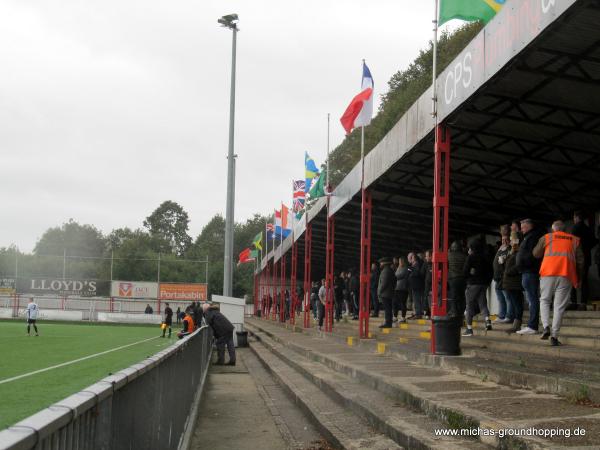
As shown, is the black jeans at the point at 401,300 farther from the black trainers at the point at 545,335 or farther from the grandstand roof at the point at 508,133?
the black trainers at the point at 545,335

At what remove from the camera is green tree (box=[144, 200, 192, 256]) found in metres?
145

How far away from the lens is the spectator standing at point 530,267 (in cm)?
946

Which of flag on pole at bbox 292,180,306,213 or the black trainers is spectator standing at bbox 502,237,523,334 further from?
flag on pole at bbox 292,180,306,213

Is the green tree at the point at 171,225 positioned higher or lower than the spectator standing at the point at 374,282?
higher

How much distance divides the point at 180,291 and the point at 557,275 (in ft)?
155

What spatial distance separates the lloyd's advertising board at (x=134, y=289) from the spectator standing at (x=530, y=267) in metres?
46.7

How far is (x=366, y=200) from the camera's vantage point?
52.8ft

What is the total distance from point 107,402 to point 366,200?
14004mm

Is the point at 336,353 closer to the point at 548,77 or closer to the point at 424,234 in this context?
the point at 548,77

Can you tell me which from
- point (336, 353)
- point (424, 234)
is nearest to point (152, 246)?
point (424, 234)

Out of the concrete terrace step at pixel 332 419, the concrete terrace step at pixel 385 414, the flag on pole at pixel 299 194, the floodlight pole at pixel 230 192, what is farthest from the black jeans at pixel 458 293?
the flag on pole at pixel 299 194

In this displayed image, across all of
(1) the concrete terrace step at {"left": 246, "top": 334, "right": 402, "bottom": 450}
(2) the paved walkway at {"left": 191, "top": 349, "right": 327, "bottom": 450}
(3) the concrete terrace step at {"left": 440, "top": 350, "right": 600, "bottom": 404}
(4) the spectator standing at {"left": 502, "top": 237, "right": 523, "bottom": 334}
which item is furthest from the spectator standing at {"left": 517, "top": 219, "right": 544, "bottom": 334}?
(2) the paved walkway at {"left": 191, "top": 349, "right": 327, "bottom": 450}

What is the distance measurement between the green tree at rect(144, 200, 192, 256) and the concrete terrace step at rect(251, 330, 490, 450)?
449ft

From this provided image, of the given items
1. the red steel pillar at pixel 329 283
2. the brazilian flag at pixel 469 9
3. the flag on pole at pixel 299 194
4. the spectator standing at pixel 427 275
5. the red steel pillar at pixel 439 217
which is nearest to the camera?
the brazilian flag at pixel 469 9
